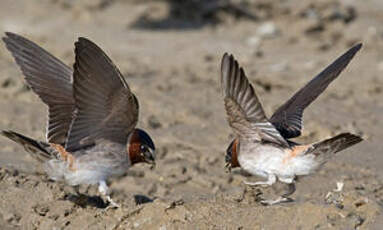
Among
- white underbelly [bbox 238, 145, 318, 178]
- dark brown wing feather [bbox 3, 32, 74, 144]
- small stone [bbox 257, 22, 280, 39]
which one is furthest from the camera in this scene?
small stone [bbox 257, 22, 280, 39]

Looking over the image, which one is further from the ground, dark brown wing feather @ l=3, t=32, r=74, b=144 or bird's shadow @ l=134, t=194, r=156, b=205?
dark brown wing feather @ l=3, t=32, r=74, b=144

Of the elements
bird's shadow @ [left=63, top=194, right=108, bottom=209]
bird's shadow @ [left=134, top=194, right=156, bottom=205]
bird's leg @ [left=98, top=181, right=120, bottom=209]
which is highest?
bird's leg @ [left=98, top=181, right=120, bottom=209]

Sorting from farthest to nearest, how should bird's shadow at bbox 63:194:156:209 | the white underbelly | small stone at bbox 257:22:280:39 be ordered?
small stone at bbox 257:22:280:39
bird's shadow at bbox 63:194:156:209
the white underbelly

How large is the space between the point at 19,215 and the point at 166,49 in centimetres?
581

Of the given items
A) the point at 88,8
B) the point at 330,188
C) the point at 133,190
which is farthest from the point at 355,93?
the point at 88,8

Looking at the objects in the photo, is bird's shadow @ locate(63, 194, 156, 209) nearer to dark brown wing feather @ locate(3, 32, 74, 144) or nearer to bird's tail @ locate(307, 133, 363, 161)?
dark brown wing feather @ locate(3, 32, 74, 144)

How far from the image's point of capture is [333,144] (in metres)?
5.07

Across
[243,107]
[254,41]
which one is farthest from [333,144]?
[254,41]

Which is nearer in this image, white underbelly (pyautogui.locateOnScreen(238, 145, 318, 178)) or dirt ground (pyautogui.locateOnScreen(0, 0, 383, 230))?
dirt ground (pyautogui.locateOnScreen(0, 0, 383, 230))

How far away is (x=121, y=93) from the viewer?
4.87 m

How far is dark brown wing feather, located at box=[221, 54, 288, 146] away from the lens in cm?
469

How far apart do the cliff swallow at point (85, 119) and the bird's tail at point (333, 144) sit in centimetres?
105

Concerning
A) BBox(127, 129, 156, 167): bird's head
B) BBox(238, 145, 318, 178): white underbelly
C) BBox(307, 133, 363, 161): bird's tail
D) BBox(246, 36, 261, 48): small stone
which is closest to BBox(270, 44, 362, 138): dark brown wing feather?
BBox(238, 145, 318, 178): white underbelly

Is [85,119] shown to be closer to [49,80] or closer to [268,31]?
[49,80]
